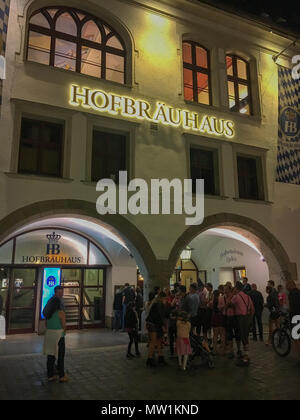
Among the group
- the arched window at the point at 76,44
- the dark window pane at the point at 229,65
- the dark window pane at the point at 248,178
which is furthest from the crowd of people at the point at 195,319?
the dark window pane at the point at 229,65

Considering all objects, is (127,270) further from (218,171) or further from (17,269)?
(218,171)

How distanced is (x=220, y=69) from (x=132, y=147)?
5.54 m

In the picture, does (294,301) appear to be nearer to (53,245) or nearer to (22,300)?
(53,245)

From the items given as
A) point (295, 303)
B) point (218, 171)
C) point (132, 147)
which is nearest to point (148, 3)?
point (132, 147)

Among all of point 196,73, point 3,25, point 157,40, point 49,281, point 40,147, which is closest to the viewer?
point 3,25

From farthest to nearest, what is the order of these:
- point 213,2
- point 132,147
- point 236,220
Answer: point 213,2
point 236,220
point 132,147

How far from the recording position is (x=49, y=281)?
13.7m

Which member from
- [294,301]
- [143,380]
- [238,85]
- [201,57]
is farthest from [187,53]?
[143,380]

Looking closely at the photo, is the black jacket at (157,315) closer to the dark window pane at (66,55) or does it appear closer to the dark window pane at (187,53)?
the dark window pane at (66,55)

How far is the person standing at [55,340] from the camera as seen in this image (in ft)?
21.6

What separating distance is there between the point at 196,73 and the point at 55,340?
11369 mm

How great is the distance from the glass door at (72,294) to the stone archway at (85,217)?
4170 millimetres

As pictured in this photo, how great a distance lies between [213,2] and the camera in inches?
540
